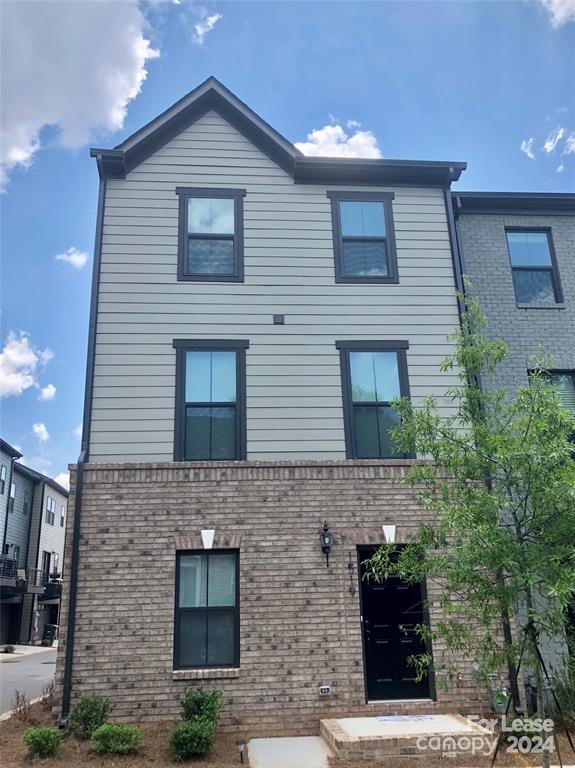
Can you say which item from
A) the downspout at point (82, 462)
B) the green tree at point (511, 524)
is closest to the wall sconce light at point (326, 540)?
the green tree at point (511, 524)

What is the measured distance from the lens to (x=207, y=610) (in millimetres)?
8555

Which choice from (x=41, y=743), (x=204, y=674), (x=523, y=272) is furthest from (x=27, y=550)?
(x=523, y=272)

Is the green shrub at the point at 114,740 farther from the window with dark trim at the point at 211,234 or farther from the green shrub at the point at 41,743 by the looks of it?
the window with dark trim at the point at 211,234

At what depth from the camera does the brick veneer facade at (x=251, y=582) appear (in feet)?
26.8

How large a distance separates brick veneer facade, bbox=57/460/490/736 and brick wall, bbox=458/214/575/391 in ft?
11.2

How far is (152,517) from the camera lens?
28.8 ft

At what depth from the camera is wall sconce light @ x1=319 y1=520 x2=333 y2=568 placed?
8.77 m

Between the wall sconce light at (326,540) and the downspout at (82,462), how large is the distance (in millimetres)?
3511

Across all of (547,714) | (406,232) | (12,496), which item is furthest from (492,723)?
(12,496)

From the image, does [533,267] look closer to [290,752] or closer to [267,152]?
[267,152]

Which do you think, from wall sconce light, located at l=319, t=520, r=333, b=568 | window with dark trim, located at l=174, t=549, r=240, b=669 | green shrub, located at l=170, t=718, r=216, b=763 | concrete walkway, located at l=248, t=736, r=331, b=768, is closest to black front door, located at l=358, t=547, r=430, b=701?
wall sconce light, located at l=319, t=520, r=333, b=568

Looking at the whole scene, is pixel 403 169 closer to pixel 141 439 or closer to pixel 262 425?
pixel 262 425

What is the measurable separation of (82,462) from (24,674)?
11.3 meters

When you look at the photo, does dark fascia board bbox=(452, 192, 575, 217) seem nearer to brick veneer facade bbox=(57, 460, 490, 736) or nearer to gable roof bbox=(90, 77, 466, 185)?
gable roof bbox=(90, 77, 466, 185)
